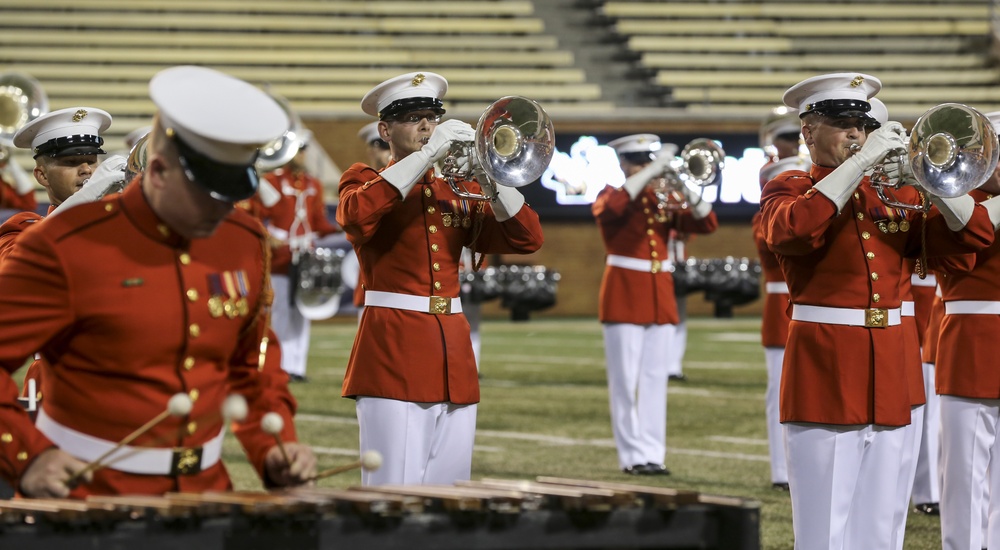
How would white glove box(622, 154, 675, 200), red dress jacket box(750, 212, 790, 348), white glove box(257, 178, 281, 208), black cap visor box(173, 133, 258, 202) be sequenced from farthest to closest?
white glove box(257, 178, 281, 208), white glove box(622, 154, 675, 200), red dress jacket box(750, 212, 790, 348), black cap visor box(173, 133, 258, 202)

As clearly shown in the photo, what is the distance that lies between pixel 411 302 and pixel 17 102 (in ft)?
23.5

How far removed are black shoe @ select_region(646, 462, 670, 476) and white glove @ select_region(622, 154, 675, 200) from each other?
4.85ft

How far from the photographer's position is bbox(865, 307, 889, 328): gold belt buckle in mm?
4457

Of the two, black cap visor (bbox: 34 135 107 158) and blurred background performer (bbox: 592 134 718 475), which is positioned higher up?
black cap visor (bbox: 34 135 107 158)

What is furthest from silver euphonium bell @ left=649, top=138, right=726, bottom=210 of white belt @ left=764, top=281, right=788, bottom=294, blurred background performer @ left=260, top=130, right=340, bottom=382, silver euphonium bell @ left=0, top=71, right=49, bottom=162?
silver euphonium bell @ left=0, top=71, right=49, bottom=162

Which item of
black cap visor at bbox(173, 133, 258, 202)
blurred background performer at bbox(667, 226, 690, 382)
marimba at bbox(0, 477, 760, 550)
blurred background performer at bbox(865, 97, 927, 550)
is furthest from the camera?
blurred background performer at bbox(667, 226, 690, 382)

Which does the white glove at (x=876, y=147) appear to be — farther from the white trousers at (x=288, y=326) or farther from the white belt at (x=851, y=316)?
the white trousers at (x=288, y=326)

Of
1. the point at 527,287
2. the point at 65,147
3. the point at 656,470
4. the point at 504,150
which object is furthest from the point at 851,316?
the point at 527,287

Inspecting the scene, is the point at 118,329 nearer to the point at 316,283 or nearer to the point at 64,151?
the point at 64,151

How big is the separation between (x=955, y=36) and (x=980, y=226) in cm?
1666

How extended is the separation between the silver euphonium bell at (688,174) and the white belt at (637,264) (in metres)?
0.32

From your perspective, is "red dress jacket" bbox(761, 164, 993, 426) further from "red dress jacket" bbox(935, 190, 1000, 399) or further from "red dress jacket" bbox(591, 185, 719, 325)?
"red dress jacket" bbox(591, 185, 719, 325)

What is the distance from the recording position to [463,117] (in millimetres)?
17219

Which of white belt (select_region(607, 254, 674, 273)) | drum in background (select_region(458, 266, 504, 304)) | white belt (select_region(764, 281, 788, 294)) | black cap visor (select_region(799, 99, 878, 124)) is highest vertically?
black cap visor (select_region(799, 99, 878, 124))
